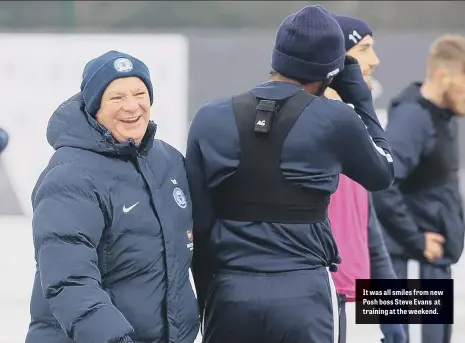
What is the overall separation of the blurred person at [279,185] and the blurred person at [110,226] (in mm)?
141

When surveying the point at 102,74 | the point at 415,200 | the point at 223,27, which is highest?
the point at 102,74

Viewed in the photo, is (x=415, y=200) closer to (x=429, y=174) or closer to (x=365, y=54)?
(x=429, y=174)

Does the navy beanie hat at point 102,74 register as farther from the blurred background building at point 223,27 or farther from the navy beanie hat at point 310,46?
the blurred background building at point 223,27

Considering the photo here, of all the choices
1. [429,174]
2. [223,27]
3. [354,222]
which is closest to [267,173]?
[354,222]

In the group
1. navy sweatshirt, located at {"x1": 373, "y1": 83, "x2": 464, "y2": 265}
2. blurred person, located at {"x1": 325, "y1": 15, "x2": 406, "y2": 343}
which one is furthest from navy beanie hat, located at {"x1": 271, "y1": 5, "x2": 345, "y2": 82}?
navy sweatshirt, located at {"x1": 373, "y1": 83, "x2": 464, "y2": 265}

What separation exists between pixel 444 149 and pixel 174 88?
9.31ft

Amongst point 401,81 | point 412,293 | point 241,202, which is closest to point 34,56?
point 401,81

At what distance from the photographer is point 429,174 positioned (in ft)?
13.9

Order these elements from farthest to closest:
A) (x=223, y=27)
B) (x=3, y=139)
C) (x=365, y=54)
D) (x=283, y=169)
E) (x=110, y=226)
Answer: (x=223, y=27)
(x=3, y=139)
(x=365, y=54)
(x=283, y=169)
(x=110, y=226)

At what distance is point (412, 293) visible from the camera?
4363 mm

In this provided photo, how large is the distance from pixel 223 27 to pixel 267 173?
440 cm

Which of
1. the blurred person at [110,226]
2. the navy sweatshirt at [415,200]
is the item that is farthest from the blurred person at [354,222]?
the blurred person at [110,226]

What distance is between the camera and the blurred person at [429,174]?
4.18 m

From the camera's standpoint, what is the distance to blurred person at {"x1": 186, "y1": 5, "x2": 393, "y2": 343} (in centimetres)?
266
